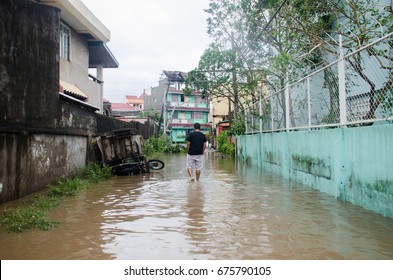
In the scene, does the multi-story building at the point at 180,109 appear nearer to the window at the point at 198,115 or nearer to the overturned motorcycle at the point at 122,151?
the window at the point at 198,115

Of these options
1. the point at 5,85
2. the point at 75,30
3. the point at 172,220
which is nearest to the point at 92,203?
the point at 172,220

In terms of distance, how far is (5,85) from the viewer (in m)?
6.69

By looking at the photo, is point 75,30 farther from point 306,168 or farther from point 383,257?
point 383,257

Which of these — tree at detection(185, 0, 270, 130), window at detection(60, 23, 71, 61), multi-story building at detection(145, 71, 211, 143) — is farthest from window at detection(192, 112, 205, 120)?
window at detection(60, 23, 71, 61)

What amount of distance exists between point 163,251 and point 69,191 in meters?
4.80

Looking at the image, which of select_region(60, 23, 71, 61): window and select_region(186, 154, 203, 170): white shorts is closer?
select_region(186, 154, 203, 170): white shorts

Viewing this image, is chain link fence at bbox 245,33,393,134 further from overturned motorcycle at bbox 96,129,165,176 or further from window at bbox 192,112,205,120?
window at bbox 192,112,205,120

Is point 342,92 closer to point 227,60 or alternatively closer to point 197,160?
point 197,160

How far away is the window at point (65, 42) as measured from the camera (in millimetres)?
14781

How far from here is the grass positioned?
4910mm

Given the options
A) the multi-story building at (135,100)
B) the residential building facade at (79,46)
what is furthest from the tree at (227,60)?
the multi-story building at (135,100)

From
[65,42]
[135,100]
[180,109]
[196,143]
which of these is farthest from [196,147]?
[135,100]

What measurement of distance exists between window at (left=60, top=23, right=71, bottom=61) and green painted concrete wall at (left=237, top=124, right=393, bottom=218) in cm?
986

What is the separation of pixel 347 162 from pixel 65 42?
42.1 feet
